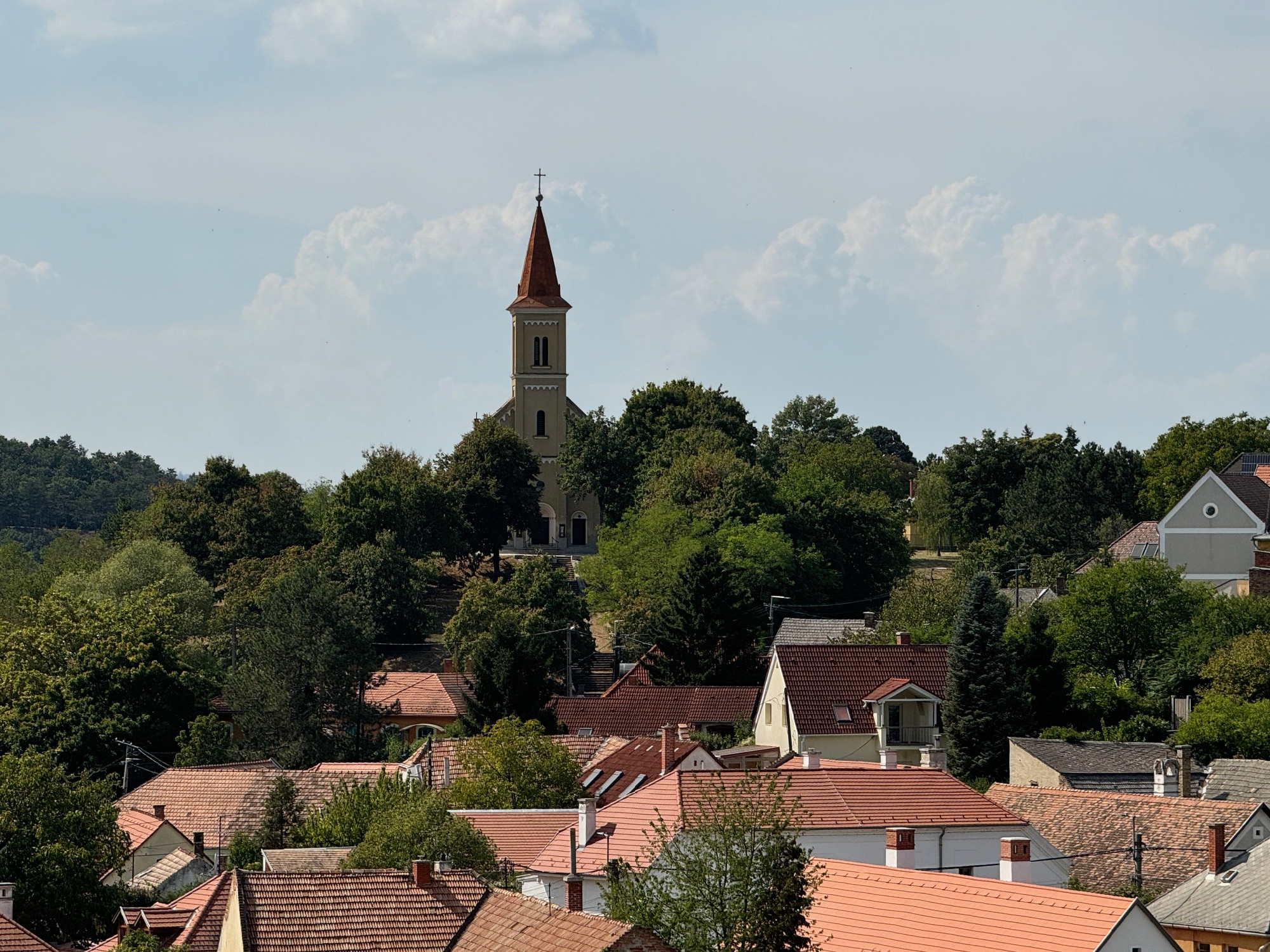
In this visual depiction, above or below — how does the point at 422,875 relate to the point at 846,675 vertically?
below

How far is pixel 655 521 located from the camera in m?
95.3

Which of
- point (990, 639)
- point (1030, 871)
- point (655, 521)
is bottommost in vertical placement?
point (1030, 871)

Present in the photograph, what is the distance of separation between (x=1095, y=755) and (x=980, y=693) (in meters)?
3.97

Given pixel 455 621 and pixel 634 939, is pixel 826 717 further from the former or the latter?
pixel 634 939

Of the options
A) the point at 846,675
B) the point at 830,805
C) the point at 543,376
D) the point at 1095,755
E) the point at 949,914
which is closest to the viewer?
the point at 949,914

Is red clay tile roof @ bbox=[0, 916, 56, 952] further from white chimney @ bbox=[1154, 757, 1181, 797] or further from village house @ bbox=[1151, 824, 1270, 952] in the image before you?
white chimney @ bbox=[1154, 757, 1181, 797]

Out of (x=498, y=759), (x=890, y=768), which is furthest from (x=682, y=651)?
(x=890, y=768)

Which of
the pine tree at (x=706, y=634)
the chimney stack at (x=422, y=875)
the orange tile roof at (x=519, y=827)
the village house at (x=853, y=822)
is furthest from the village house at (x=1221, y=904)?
the pine tree at (x=706, y=634)

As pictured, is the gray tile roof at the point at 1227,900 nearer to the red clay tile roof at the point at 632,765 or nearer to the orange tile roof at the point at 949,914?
the orange tile roof at the point at 949,914

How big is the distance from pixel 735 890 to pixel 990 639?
3430 centimetres

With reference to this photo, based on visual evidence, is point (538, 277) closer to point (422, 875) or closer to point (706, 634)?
point (706, 634)

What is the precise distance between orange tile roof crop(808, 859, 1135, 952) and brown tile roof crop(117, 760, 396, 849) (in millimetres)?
25254

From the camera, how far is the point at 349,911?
26828mm

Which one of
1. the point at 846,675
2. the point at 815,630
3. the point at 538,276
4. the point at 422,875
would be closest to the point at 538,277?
the point at 538,276
